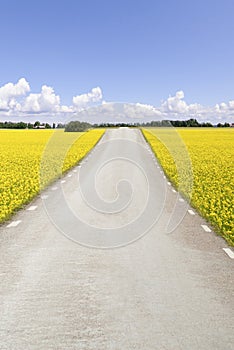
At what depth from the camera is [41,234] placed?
28.1ft

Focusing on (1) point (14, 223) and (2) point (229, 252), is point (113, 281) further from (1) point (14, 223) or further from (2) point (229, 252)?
(1) point (14, 223)

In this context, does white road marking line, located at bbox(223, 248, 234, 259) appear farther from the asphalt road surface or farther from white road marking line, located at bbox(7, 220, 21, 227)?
white road marking line, located at bbox(7, 220, 21, 227)

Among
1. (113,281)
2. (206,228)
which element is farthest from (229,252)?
(113,281)

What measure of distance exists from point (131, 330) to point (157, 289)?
1.24 meters

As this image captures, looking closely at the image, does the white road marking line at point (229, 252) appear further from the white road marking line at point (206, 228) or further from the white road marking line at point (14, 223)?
the white road marking line at point (14, 223)

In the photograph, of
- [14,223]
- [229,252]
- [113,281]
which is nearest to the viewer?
[113,281]

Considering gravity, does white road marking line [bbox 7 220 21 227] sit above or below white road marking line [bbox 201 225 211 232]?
above

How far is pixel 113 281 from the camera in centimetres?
599

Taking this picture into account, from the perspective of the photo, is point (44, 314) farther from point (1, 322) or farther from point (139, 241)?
point (139, 241)

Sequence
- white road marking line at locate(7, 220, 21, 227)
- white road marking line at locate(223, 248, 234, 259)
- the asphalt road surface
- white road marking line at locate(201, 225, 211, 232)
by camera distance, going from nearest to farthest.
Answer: the asphalt road surface
white road marking line at locate(223, 248, 234, 259)
white road marking line at locate(201, 225, 211, 232)
white road marking line at locate(7, 220, 21, 227)

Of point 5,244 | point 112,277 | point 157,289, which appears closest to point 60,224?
point 5,244

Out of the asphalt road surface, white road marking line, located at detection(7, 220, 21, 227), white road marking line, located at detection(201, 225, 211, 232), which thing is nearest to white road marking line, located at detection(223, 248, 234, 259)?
the asphalt road surface

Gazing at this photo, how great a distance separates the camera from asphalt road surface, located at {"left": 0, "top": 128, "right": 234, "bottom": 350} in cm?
443

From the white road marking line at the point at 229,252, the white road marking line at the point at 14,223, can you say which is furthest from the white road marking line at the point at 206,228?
the white road marking line at the point at 14,223
